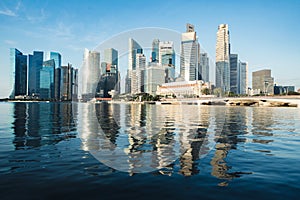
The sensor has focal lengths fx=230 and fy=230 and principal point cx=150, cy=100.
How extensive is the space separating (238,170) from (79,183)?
8647 millimetres

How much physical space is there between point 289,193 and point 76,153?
1360 cm

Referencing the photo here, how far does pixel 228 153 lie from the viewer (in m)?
17.3

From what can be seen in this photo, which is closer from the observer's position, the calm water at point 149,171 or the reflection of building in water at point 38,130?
the calm water at point 149,171

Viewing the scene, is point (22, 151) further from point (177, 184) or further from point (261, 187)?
point (261, 187)

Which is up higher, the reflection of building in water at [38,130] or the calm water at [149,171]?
the calm water at [149,171]

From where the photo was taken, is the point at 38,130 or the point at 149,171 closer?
the point at 149,171

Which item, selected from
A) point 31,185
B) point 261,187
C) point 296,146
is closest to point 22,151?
point 31,185

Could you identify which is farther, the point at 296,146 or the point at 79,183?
the point at 296,146

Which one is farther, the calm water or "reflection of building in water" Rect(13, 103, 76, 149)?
"reflection of building in water" Rect(13, 103, 76, 149)

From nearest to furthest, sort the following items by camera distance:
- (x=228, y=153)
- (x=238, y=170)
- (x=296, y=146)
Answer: (x=238, y=170)
(x=228, y=153)
(x=296, y=146)

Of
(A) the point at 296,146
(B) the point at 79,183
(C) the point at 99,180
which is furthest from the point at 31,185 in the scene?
(A) the point at 296,146

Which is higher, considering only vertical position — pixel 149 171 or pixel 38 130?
pixel 149 171

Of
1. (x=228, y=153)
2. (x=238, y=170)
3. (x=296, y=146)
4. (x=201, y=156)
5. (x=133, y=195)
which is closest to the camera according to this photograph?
(x=133, y=195)

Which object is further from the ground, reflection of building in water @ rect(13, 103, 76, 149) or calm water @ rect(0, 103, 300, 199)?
calm water @ rect(0, 103, 300, 199)
